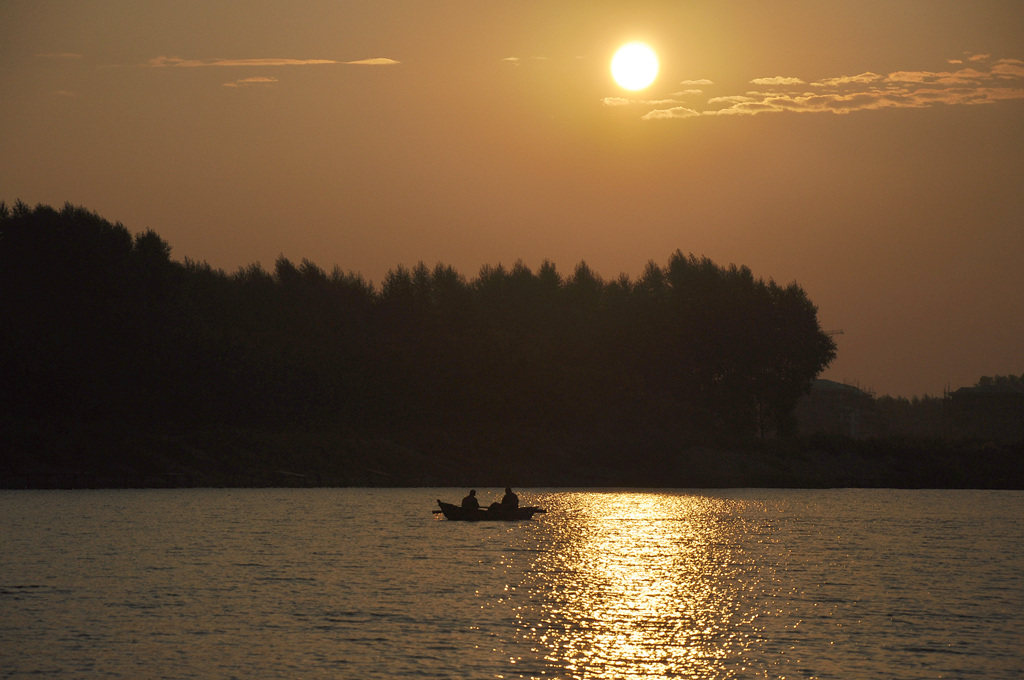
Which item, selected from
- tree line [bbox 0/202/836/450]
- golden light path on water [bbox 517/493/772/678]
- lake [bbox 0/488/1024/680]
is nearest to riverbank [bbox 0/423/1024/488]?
tree line [bbox 0/202/836/450]

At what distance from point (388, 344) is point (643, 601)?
97958mm

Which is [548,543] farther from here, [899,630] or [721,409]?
[721,409]

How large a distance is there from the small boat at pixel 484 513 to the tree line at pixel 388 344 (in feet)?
150

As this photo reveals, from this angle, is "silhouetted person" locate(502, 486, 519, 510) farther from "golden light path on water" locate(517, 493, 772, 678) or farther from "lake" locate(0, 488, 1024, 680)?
"golden light path on water" locate(517, 493, 772, 678)

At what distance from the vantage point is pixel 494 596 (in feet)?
142

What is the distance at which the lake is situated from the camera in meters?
30.7

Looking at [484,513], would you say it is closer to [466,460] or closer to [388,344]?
[466,460]

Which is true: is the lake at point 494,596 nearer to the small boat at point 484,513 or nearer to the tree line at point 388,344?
the small boat at point 484,513

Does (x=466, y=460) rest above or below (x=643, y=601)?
above

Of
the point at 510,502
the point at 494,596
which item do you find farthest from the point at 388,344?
the point at 494,596

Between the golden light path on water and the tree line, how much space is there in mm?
48714

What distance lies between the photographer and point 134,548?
57.3 m

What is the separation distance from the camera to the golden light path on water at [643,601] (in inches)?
1219

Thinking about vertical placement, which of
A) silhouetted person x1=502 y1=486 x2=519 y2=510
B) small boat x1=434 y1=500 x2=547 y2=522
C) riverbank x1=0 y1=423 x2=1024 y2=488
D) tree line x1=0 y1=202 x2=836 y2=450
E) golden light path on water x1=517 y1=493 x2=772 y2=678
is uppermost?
tree line x1=0 y1=202 x2=836 y2=450
